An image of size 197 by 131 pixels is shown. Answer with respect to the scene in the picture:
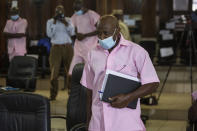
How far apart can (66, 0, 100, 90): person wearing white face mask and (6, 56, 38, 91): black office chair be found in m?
0.98

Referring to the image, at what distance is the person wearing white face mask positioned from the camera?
7.30 meters

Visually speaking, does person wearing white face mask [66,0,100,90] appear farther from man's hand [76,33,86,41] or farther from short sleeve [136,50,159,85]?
short sleeve [136,50,159,85]

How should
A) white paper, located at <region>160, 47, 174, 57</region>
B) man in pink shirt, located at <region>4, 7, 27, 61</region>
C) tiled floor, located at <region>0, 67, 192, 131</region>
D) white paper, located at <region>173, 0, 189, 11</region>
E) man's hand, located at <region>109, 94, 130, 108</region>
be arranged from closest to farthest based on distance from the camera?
man's hand, located at <region>109, 94, 130, 108</region>
tiled floor, located at <region>0, 67, 192, 131</region>
white paper, located at <region>160, 47, 174, 57</region>
man in pink shirt, located at <region>4, 7, 27, 61</region>
white paper, located at <region>173, 0, 189, 11</region>

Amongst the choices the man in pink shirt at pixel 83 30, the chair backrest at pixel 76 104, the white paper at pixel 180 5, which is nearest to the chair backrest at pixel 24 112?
the chair backrest at pixel 76 104

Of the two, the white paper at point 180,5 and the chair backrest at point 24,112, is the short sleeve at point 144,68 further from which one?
the white paper at point 180,5

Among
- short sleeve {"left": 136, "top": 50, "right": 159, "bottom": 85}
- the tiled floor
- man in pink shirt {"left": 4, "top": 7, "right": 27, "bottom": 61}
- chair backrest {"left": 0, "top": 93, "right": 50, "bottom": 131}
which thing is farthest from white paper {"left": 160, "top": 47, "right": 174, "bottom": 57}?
short sleeve {"left": 136, "top": 50, "right": 159, "bottom": 85}

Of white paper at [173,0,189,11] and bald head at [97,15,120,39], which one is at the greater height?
bald head at [97,15,120,39]

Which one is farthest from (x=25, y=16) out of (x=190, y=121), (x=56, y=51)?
(x=190, y=121)

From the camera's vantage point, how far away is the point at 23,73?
644cm

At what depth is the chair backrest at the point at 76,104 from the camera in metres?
4.29

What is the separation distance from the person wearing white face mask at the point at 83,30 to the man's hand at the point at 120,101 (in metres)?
4.42

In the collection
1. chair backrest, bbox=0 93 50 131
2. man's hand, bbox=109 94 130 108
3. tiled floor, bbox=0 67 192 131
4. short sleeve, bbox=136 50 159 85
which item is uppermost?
short sleeve, bbox=136 50 159 85

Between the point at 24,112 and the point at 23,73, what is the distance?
3.26 metres

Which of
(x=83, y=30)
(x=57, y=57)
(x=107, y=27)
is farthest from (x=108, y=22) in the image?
(x=57, y=57)
